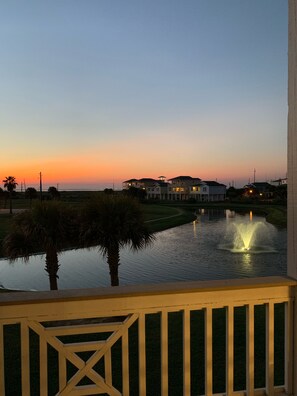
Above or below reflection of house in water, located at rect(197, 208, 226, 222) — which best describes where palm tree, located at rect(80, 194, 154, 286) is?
above

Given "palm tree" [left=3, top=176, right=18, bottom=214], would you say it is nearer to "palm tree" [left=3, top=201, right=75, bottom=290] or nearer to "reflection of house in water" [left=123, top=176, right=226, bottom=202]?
"palm tree" [left=3, top=201, right=75, bottom=290]

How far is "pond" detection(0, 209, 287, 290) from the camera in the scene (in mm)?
13586

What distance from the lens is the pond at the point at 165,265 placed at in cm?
1359

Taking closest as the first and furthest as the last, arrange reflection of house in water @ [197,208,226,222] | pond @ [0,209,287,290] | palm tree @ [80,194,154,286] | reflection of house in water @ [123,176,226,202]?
palm tree @ [80,194,154,286], pond @ [0,209,287,290], reflection of house in water @ [197,208,226,222], reflection of house in water @ [123,176,226,202]

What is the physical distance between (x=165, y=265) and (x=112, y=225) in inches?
306

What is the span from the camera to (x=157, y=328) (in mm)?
6434

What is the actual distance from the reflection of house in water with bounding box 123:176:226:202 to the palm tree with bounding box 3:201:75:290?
87791mm

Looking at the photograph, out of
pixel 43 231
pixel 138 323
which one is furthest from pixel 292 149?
pixel 43 231

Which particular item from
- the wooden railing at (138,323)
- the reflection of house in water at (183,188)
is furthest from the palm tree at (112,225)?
the reflection of house in water at (183,188)

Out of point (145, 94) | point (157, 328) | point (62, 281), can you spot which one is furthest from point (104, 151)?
point (157, 328)

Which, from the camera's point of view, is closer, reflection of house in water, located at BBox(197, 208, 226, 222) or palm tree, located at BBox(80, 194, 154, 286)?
palm tree, located at BBox(80, 194, 154, 286)

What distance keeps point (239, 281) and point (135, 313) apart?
1.95 feet

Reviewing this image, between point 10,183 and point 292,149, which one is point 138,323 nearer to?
point 292,149

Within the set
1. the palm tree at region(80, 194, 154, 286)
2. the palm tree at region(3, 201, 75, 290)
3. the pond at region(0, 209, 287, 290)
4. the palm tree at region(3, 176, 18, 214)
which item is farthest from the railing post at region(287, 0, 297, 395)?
the palm tree at region(3, 176, 18, 214)
